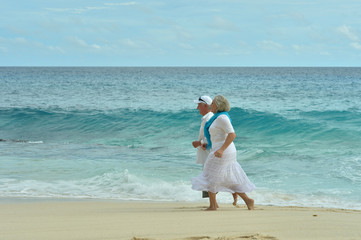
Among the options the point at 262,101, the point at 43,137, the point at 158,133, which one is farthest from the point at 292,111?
the point at 43,137

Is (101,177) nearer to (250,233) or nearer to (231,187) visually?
(231,187)

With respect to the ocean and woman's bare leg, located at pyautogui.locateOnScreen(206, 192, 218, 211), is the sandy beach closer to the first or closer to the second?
woman's bare leg, located at pyautogui.locateOnScreen(206, 192, 218, 211)

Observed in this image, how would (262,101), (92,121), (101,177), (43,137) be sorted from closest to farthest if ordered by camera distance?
1. (101,177)
2. (43,137)
3. (92,121)
4. (262,101)

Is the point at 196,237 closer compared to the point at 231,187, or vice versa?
the point at 196,237

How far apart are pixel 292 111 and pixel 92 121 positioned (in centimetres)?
1138

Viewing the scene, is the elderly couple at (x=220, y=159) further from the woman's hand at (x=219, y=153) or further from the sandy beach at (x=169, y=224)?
the sandy beach at (x=169, y=224)

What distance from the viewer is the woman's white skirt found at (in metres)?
6.18

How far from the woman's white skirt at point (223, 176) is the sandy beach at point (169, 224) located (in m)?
0.36

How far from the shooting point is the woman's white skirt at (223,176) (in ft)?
20.3

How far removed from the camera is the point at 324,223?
5.32 m

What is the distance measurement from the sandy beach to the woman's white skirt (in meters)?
0.36

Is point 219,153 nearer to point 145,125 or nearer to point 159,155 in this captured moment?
point 159,155

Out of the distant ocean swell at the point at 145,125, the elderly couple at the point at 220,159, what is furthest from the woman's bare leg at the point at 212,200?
the distant ocean swell at the point at 145,125

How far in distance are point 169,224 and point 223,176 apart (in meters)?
1.24
